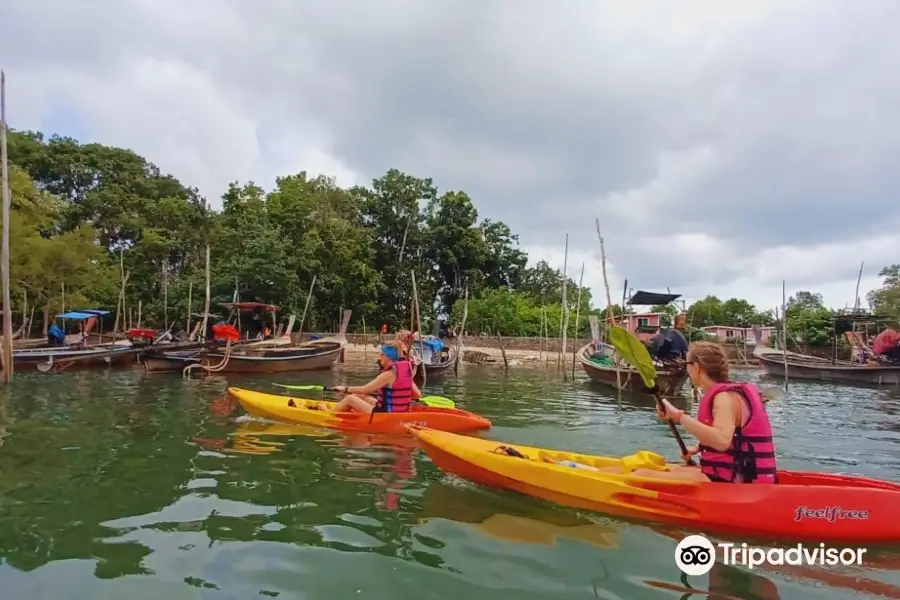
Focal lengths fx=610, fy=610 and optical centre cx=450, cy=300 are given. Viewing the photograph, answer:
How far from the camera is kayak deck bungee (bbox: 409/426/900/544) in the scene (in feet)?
14.1

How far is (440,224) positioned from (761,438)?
35.9 metres

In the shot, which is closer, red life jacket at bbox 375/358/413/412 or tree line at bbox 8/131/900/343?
red life jacket at bbox 375/358/413/412

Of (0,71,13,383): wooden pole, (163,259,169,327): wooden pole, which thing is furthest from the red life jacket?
(163,259,169,327): wooden pole

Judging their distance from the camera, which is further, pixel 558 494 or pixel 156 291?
pixel 156 291

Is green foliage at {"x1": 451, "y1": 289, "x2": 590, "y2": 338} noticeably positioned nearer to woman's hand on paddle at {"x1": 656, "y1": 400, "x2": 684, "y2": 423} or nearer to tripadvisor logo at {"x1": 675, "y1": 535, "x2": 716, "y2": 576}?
woman's hand on paddle at {"x1": 656, "y1": 400, "x2": 684, "y2": 423}

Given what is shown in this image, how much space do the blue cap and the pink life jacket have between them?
A: 446 centimetres

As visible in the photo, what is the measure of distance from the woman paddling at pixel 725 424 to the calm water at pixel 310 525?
0.70 metres

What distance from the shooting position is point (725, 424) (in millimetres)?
4145

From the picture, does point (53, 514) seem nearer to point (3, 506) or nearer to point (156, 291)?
point (3, 506)

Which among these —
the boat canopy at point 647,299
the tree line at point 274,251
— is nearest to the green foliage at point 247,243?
the tree line at point 274,251

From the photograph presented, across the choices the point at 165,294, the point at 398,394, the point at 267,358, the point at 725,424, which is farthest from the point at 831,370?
the point at 165,294

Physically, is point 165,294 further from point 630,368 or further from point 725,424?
point 725,424

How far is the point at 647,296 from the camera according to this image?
2367cm

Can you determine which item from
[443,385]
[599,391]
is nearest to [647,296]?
[599,391]
